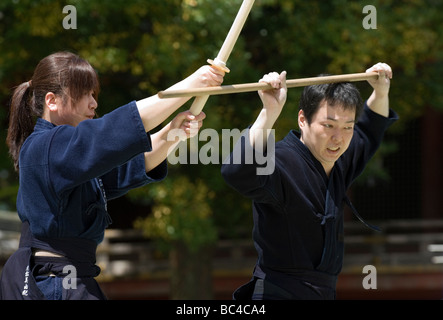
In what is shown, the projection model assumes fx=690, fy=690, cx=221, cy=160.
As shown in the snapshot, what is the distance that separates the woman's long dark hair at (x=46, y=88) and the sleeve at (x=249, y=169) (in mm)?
664

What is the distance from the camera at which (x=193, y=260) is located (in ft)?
25.8

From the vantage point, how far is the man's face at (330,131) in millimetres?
2896

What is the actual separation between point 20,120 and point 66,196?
507 millimetres

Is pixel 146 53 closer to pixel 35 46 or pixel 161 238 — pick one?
pixel 35 46

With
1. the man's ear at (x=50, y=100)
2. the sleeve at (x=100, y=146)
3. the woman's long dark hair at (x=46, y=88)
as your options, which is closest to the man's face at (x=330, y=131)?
the sleeve at (x=100, y=146)

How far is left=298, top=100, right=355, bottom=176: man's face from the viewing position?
2.90m

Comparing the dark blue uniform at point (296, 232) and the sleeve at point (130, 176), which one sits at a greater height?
the sleeve at point (130, 176)

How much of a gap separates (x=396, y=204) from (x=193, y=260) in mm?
3852

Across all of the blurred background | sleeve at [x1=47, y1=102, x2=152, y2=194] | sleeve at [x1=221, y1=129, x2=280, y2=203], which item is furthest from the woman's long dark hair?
the blurred background

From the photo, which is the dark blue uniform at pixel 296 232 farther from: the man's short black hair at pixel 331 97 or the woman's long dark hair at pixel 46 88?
the woman's long dark hair at pixel 46 88

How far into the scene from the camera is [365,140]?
3324 millimetres

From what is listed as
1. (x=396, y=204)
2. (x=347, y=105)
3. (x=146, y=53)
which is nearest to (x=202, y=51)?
(x=146, y=53)

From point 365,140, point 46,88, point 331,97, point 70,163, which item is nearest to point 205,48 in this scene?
point 365,140

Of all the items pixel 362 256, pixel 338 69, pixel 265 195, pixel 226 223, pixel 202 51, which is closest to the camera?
pixel 265 195
